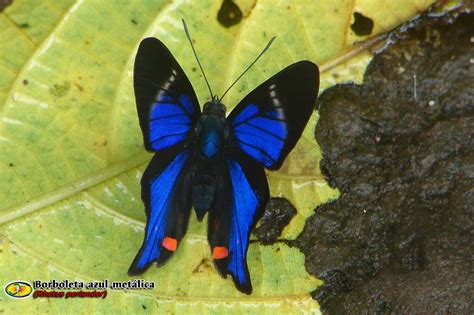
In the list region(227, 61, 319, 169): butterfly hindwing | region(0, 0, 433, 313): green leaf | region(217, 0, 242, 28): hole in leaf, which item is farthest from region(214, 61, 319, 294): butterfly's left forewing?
region(217, 0, 242, 28): hole in leaf

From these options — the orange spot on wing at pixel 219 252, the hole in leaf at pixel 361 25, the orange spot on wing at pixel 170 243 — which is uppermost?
the hole in leaf at pixel 361 25

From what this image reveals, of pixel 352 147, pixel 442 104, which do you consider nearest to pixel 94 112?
pixel 352 147

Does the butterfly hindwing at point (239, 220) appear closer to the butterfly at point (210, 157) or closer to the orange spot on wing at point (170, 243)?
the butterfly at point (210, 157)

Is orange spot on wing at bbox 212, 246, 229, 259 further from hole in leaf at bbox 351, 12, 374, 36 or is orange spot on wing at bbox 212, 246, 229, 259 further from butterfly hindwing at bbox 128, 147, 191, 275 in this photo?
hole in leaf at bbox 351, 12, 374, 36

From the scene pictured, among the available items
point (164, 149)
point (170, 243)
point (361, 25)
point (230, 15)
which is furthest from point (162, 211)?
point (361, 25)

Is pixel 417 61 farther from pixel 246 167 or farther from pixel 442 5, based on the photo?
pixel 246 167

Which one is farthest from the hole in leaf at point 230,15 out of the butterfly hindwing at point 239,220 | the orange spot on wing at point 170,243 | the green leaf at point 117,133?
the orange spot on wing at point 170,243
